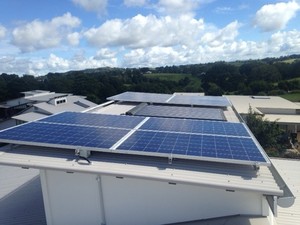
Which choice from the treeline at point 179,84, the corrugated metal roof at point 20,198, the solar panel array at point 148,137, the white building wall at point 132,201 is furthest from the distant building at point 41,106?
the white building wall at point 132,201

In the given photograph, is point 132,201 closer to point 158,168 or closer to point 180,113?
point 158,168

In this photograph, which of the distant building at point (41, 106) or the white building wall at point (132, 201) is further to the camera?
the distant building at point (41, 106)

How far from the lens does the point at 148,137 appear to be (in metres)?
11.5

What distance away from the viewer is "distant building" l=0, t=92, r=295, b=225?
30.3 ft

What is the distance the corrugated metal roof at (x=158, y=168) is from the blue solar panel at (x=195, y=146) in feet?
1.37

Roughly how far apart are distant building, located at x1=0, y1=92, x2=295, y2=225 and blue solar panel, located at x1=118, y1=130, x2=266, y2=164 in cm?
3

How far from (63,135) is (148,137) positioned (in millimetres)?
3595

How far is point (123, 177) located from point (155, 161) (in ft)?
4.53

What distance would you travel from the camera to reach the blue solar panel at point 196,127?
12.6 metres

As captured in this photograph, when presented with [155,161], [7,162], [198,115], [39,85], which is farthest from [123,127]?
[39,85]

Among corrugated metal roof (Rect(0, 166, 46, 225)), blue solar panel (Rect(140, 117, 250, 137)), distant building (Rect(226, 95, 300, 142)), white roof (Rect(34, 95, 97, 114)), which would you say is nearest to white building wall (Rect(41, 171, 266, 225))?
corrugated metal roof (Rect(0, 166, 46, 225))

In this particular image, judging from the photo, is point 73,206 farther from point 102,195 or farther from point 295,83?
point 295,83

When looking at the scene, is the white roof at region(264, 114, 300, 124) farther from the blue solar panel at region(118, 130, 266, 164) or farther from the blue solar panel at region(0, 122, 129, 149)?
the blue solar panel at region(0, 122, 129, 149)

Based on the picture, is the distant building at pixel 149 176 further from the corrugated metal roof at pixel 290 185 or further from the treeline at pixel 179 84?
the treeline at pixel 179 84
